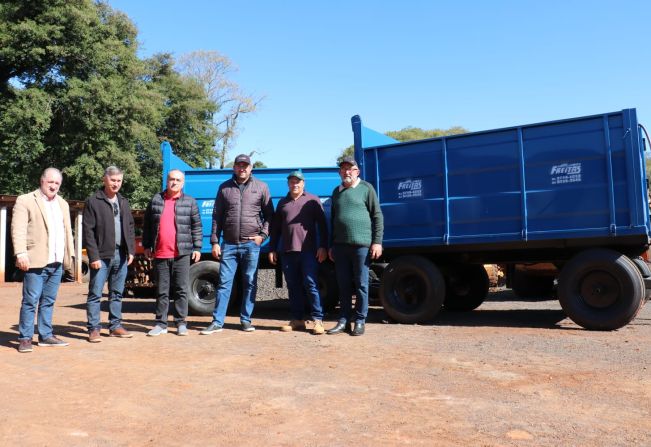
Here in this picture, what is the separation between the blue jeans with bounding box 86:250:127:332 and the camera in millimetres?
6328

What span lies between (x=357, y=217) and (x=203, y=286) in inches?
126

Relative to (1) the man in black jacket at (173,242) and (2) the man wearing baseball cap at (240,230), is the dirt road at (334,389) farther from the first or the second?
(2) the man wearing baseball cap at (240,230)

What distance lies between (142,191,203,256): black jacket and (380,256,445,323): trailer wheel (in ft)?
8.59

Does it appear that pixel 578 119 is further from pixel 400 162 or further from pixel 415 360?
pixel 415 360

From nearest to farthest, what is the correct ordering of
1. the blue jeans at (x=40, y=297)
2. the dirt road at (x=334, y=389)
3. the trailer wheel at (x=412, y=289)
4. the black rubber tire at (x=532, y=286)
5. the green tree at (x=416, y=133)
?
the dirt road at (x=334, y=389)
the blue jeans at (x=40, y=297)
the trailer wheel at (x=412, y=289)
the black rubber tire at (x=532, y=286)
the green tree at (x=416, y=133)

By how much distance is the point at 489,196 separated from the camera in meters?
7.35

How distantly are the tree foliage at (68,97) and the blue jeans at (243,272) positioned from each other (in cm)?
1610

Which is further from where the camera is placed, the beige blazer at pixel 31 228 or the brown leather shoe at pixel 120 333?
the brown leather shoe at pixel 120 333

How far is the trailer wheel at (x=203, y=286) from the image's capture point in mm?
8664

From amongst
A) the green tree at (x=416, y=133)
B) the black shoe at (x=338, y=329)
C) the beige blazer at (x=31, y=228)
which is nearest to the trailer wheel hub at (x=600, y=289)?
the black shoe at (x=338, y=329)

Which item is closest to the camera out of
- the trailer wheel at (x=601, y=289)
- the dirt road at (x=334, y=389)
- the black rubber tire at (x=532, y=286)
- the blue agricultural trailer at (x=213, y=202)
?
the dirt road at (x=334, y=389)

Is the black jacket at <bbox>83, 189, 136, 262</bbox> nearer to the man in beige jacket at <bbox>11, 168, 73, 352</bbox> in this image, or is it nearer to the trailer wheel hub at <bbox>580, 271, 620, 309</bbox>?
the man in beige jacket at <bbox>11, 168, 73, 352</bbox>

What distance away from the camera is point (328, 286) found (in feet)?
27.9

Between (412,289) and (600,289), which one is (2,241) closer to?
(412,289)
